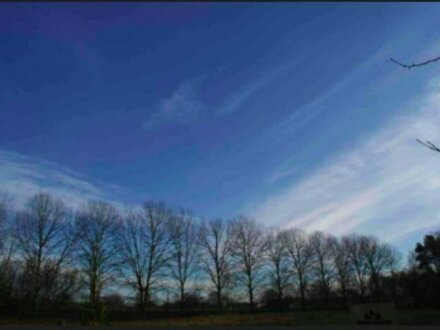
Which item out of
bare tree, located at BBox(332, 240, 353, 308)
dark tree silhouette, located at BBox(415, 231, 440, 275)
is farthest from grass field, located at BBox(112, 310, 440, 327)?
bare tree, located at BBox(332, 240, 353, 308)

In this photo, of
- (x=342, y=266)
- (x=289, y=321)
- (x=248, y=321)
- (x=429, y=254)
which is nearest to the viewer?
(x=289, y=321)

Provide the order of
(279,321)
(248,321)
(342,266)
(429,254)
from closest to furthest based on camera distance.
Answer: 1. (279,321)
2. (248,321)
3. (429,254)
4. (342,266)

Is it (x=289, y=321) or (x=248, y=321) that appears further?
(x=248, y=321)

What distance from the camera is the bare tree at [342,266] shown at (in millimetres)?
72831

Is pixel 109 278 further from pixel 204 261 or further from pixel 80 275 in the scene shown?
pixel 204 261

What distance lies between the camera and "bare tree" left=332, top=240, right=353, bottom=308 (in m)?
72.8

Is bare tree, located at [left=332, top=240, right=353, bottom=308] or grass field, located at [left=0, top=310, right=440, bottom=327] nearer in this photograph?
grass field, located at [left=0, top=310, right=440, bottom=327]

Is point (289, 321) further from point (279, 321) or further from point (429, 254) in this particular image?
point (429, 254)

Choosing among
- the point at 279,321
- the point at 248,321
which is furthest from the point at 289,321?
the point at 248,321

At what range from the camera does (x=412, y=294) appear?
196 feet

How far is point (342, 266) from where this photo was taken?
241 feet

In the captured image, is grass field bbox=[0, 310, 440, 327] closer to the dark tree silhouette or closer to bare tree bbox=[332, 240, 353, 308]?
the dark tree silhouette

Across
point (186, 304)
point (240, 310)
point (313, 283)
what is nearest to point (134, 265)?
point (186, 304)

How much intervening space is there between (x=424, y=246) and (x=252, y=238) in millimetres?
21778
